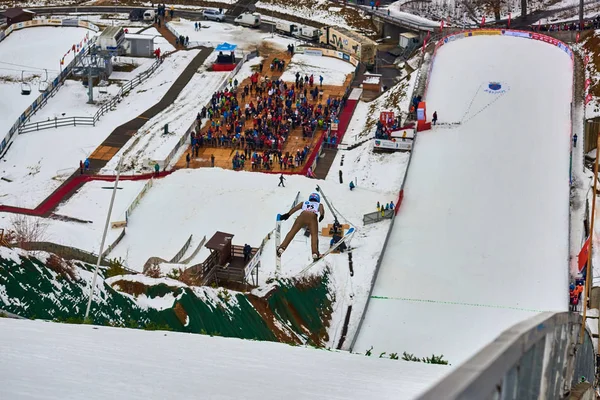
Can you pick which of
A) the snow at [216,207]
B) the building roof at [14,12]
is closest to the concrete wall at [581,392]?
the snow at [216,207]

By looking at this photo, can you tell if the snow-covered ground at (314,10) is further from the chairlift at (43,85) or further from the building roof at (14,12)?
the chairlift at (43,85)

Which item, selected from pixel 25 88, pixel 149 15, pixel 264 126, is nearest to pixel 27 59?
pixel 25 88

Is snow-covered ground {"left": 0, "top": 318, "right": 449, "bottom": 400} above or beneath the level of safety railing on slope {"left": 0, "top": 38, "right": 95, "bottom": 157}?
above

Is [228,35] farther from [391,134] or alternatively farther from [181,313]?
[181,313]

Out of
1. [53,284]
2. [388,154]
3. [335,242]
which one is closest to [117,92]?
[388,154]

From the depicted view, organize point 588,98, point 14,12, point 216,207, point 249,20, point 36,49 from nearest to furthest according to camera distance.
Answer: point 216,207, point 588,98, point 36,49, point 249,20, point 14,12

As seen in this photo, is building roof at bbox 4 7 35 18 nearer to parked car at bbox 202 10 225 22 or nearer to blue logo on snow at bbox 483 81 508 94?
parked car at bbox 202 10 225 22

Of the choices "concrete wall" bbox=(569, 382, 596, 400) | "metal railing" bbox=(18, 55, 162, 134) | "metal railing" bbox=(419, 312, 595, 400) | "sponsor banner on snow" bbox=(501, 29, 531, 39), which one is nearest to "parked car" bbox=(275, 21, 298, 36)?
"metal railing" bbox=(18, 55, 162, 134)
